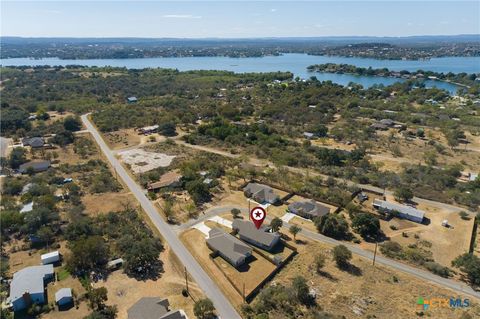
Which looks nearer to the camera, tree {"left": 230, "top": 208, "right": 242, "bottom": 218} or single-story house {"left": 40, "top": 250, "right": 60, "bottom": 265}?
single-story house {"left": 40, "top": 250, "right": 60, "bottom": 265}

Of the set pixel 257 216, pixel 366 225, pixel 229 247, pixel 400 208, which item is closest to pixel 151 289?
pixel 229 247

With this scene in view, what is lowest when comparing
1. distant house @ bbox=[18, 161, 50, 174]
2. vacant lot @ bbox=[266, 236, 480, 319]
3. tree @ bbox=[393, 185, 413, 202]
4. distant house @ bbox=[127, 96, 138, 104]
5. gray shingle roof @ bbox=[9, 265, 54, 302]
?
vacant lot @ bbox=[266, 236, 480, 319]

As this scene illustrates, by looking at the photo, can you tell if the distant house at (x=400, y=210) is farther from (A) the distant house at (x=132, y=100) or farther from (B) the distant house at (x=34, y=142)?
(A) the distant house at (x=132, y=100)

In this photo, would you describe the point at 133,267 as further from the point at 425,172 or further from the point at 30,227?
the point at 425,172

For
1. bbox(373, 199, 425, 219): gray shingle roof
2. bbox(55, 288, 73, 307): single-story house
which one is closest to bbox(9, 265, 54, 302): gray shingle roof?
bbox(55, 288, 73, 307): single-story house

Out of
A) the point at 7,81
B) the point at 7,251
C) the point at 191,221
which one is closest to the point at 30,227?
the point at 7,251

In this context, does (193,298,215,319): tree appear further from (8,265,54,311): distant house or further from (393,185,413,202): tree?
(393,185,413,202): tree

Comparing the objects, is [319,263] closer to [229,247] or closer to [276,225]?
[276,225]
